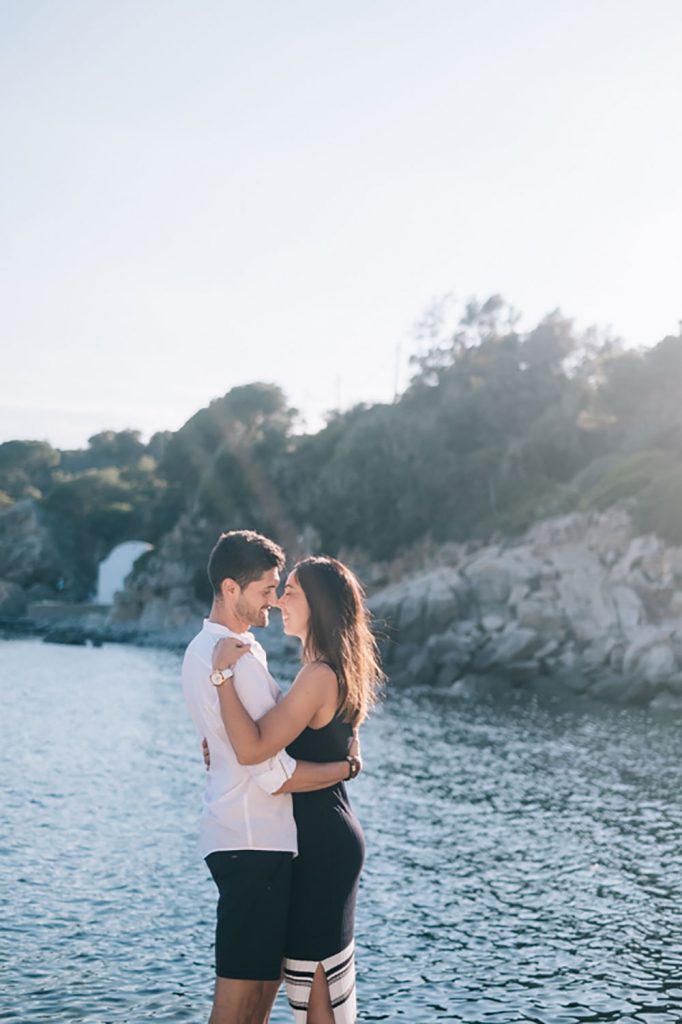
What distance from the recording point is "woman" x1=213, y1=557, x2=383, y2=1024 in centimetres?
411

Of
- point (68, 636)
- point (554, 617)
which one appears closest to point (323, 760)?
point (554, 617)

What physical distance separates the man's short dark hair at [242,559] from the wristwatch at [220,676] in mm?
432

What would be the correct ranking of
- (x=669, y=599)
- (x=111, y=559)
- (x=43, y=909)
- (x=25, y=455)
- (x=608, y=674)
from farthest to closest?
1. (x=25, y=455)
2. (x=111, y=559)
3. (x=669, y=599)
4. (x=608, y=674)
5. (x=43, y=909)

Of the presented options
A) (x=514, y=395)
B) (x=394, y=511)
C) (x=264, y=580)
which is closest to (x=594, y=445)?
(x=514, y=395)

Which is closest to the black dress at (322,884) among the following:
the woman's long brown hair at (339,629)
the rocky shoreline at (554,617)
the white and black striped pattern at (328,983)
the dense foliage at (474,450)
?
the white and black striped pattern at (328,983)

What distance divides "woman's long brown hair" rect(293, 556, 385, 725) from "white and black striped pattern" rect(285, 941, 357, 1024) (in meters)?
0.94

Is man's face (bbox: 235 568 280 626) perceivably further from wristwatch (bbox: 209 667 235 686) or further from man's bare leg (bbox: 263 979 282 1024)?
man's bare leg (bbox: 263 979 282 1024)

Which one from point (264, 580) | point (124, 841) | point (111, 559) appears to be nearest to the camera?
point (264, 580)

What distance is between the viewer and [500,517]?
5441cm

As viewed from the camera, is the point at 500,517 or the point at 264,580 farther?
the point at 500,517

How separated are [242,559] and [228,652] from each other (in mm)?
454

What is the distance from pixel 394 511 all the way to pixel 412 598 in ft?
68.1

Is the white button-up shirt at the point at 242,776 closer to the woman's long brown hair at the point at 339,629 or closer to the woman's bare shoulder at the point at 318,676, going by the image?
the woman's bare shoulder at the point at 318,676

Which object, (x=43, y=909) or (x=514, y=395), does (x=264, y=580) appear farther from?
(x=514, y=395)
